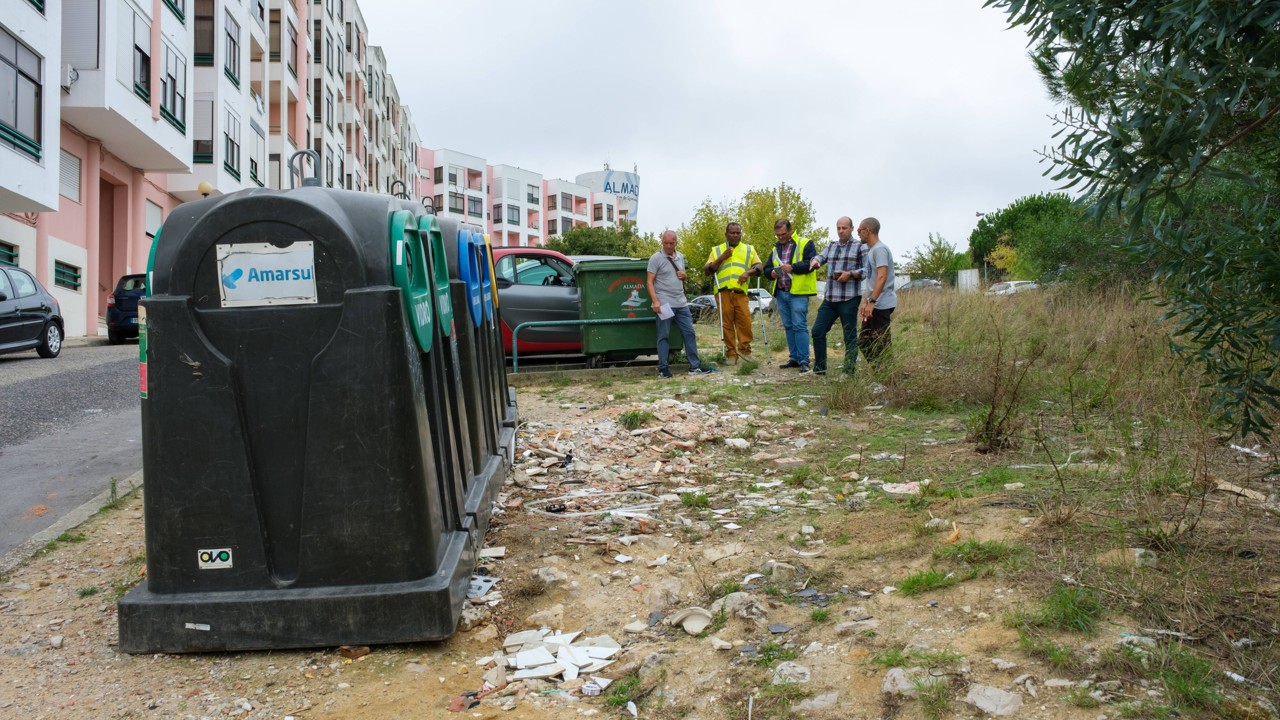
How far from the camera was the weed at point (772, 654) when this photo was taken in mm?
3320

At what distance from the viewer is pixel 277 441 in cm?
366

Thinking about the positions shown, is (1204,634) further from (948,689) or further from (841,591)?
(841,591)

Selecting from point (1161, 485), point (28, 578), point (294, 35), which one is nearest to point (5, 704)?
point (28, 578)

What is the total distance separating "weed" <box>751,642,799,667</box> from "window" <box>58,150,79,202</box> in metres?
24.6

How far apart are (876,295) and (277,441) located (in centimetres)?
708

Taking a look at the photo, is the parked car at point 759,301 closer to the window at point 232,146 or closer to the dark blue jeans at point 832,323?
the dark blue jeans at point 832,323

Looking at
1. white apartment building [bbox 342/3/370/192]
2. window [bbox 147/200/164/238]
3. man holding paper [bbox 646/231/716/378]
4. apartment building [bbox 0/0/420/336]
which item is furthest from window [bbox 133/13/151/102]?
white apartment building [bbox 342/3/370/192]

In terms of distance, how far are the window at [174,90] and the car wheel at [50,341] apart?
12073 millimetres

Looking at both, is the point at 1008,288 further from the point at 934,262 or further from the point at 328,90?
the point at 328,90

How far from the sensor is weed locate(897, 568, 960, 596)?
3705 mm

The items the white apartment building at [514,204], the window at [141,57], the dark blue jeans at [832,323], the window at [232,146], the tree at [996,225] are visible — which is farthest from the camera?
the white apartment building at [514,204]

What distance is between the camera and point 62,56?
2230 cm

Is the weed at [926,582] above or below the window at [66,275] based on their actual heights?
below

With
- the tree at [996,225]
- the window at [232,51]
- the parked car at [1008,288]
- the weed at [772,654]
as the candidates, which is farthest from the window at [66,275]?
the tree at [996,225]
